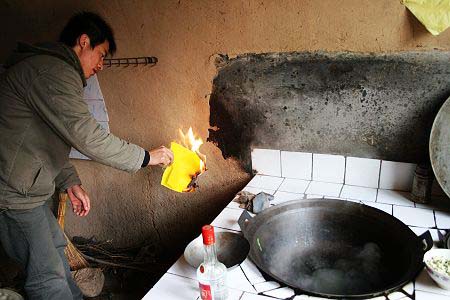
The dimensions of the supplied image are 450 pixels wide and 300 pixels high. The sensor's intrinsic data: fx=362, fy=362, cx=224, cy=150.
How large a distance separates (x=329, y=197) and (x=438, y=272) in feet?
2.48

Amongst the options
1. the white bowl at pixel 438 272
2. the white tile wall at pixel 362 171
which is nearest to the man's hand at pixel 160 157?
the white tile wall at pixel 362 171

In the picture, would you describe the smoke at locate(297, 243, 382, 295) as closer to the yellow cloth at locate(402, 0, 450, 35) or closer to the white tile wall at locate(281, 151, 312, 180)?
the white tile wall at locate(281, 151, 312, 180)

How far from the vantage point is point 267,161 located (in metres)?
2.26

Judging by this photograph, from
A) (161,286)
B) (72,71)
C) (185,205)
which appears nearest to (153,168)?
(185,205)

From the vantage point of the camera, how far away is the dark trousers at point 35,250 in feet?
6.74

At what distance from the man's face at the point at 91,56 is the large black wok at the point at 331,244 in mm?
1282

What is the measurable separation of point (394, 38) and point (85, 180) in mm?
2498

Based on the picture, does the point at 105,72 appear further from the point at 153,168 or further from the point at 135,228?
the point at 135,228

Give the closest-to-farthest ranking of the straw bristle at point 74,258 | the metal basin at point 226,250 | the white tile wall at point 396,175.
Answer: the metal basin at point 226,250, the white tile wall at point 396,175, the straw bristle at point 74,258

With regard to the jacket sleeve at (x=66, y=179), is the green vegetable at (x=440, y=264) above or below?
above

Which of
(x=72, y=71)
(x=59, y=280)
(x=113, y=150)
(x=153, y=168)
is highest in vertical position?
(x=72, y=71)

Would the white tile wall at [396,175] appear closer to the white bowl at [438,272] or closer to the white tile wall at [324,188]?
the white tile wall at [324,188]

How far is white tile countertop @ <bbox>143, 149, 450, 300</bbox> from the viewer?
1.30 metres

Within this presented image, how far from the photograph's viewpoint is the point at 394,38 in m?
1.76
